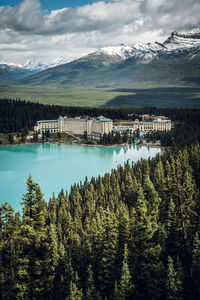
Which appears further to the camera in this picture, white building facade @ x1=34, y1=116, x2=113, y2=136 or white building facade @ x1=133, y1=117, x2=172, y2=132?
white building facade @ x1=34, y1=116, x2=113, y2=136

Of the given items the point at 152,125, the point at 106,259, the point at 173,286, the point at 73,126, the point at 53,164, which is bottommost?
the point at 53,164

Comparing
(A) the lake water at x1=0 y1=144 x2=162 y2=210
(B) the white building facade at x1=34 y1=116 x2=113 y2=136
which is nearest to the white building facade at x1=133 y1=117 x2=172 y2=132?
(B) the white building facade at x1=34 y1=116 x2=113 y2=136

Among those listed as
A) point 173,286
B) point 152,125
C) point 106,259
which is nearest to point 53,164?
point 152,125

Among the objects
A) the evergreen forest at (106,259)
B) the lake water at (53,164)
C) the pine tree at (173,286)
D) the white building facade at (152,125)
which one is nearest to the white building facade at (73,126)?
the white building facade at (152,125)

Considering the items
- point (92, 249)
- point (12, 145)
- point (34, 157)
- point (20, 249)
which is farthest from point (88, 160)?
point (20, 249)

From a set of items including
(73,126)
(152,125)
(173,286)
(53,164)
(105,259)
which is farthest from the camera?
(73,126)

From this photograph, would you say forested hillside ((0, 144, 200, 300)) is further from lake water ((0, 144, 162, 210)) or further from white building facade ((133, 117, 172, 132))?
white building facade ((133, 117, 172, 132))

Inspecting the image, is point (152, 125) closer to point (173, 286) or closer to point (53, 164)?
point (53, 164)

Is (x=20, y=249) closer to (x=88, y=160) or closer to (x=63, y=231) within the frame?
(x=63, y=231)
